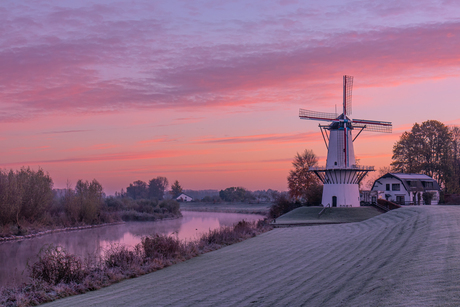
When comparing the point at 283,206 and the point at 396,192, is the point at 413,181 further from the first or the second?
the point at 283,206

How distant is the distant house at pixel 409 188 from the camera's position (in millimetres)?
53750

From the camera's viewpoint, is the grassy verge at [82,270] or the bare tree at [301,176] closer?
the grassy verge at [82,270]

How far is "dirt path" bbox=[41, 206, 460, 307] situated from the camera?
8.30 metres

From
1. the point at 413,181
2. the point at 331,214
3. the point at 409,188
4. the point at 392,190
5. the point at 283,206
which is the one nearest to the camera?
the point at 331,214

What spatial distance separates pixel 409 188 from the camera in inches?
2112

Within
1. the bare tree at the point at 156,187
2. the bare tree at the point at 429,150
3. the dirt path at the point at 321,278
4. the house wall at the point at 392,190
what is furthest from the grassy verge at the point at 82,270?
the bare tree at the point at 156,187

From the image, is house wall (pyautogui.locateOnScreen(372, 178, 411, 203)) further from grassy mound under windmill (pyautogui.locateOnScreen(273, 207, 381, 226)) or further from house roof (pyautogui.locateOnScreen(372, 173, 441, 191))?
grassy mound under windmill (pyautogui.locateOnScreen(273, 207, 381, 226))

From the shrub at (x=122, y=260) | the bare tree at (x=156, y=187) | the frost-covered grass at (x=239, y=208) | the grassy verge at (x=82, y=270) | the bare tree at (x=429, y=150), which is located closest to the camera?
the grassy verge at (x=82, y=270)

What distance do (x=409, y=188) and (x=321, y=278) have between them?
1881 inches

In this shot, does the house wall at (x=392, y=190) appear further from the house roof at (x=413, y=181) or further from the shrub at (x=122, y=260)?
the shrub at (x=122, y=260)

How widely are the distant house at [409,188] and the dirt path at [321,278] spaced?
3821cm

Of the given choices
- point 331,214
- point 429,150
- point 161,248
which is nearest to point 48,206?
Result: point 331,214

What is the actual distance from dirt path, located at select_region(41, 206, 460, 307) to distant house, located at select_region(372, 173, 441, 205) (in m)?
38.2

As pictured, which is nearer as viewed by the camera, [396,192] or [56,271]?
[56,271]
